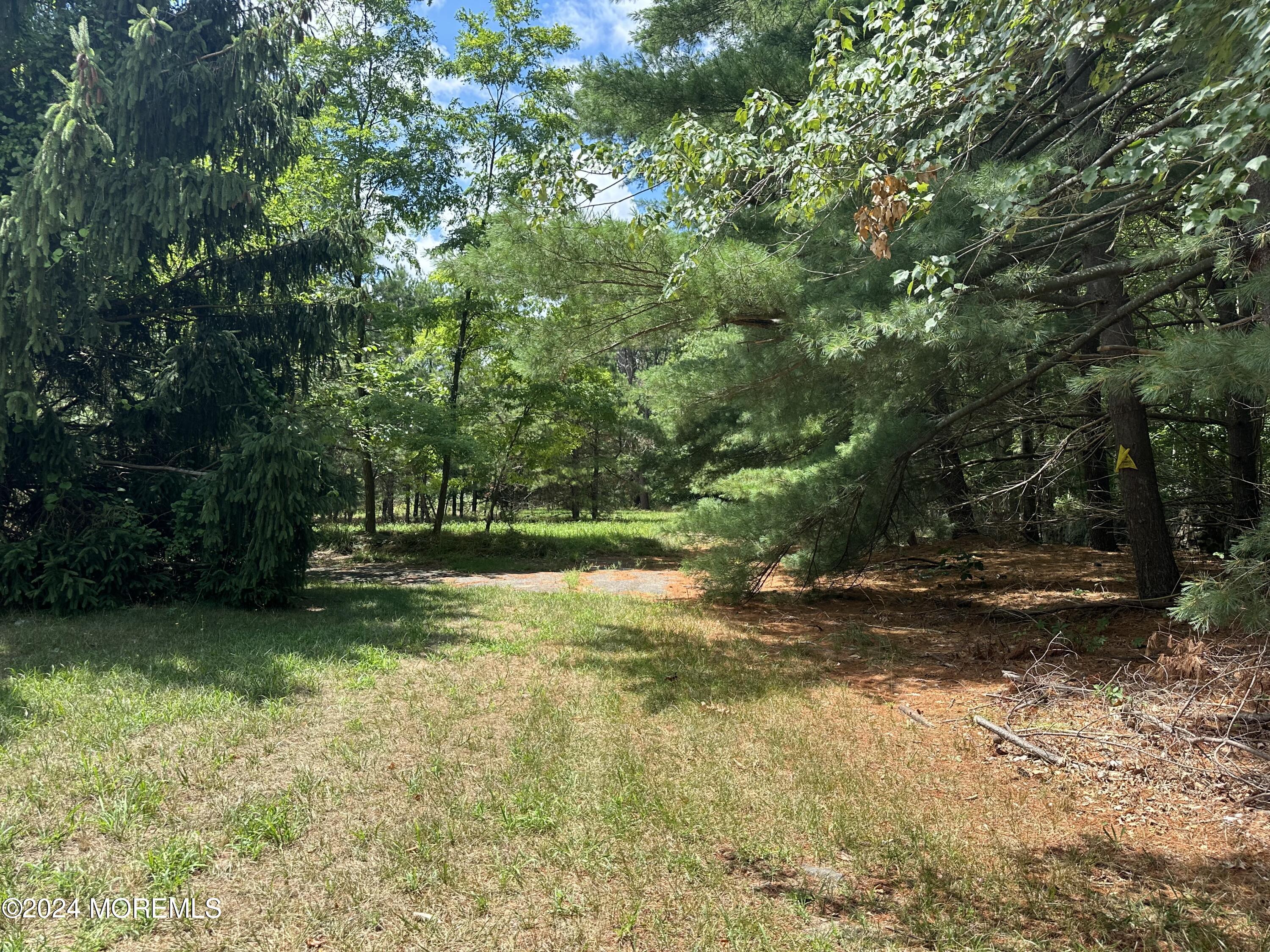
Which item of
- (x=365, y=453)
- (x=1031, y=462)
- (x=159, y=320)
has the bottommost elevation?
(x=1031, y=462)

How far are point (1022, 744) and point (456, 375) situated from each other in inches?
575

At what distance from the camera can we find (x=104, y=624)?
7113 mm

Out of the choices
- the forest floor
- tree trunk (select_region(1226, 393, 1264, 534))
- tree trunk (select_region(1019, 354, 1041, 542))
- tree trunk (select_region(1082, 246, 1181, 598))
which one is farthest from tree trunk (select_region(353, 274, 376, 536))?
tree trunk (select_region(1226, 393, 1264, 534))

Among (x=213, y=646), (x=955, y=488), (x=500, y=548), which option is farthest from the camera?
(x=500, y=548)

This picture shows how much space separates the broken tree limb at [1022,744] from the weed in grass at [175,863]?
4106 mm

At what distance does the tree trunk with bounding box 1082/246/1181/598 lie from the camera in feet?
21.8

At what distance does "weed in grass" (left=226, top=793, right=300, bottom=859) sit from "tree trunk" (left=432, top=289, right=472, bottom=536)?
41.7ft

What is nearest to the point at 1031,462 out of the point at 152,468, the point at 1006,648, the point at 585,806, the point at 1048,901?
the point at 1006,648

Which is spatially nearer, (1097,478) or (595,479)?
(1097,478)

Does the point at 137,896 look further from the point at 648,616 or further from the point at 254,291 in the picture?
the point at 254,291

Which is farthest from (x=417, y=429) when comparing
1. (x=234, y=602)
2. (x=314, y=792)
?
(x=314, y=792)

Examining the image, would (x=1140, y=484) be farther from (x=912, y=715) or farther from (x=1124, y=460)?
(x=912, y=715)

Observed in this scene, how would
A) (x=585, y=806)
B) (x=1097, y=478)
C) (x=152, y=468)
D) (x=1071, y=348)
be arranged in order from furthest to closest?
(x=1097, y=478)
(x=152, y=468)
(x=1071, y=348)
(x=585, y=806)

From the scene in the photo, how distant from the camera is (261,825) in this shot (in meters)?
3.06
